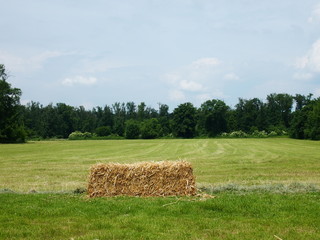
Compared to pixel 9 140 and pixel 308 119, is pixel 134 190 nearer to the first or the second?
pixel 9 140

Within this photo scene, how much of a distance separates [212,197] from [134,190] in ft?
8.89

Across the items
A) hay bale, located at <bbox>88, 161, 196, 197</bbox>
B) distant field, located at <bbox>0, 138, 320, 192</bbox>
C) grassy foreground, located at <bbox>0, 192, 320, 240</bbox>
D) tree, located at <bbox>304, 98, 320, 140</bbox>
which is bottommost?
distant field, located at <bbox>0, 138, 320, 192</bbox>

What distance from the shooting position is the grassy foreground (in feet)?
24.1

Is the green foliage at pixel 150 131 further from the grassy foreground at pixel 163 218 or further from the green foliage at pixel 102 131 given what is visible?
the grassy foreground at pixel 163 218

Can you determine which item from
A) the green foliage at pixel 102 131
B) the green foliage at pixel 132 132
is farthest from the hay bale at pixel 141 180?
the green foliage at pixel 102 131

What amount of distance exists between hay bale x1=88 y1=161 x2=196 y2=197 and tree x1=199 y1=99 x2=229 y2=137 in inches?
5082

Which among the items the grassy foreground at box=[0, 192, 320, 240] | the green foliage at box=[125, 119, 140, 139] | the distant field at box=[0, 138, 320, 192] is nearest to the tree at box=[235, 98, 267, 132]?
the green foliage at box=[125, 119, 140, 139]

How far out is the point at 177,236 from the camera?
7.14 meters

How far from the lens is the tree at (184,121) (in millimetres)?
138125

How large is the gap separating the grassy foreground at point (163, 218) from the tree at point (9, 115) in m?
81.4

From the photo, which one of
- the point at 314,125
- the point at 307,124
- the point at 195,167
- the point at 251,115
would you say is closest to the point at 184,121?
the point at 251,115

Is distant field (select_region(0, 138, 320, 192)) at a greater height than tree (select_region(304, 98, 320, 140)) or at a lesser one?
lesser

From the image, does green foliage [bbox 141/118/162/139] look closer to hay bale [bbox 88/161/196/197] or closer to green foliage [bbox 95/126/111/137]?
green foliage [bbox 95/126/111/137]

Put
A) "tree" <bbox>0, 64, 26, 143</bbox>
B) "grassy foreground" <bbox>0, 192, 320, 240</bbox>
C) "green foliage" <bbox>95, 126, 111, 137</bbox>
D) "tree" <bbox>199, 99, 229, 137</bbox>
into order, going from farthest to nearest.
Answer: "green foliage" <bbox>95, 126, 111, 137</bbox> < "tree" <bbox>199, 99, 229, 137</bbox> < "tree" <bbox>0, 64, 26, 143</bbox> < "grassy foreground" <bbox>0, 192, 320, 240</bbox>
